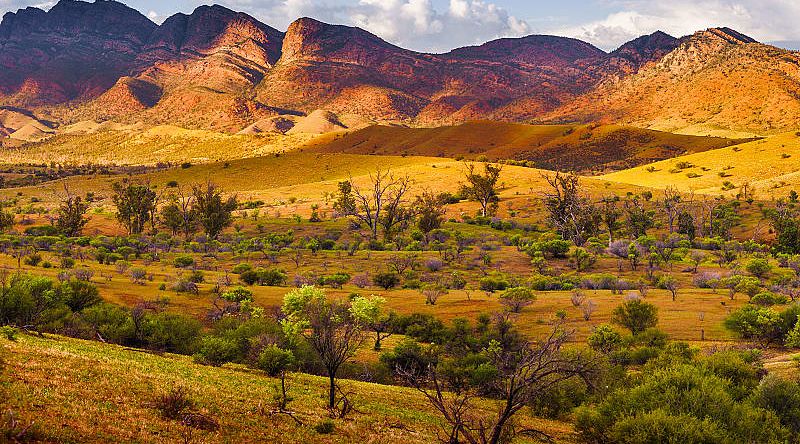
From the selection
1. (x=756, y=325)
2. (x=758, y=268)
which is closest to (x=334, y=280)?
(x=756, y=325)

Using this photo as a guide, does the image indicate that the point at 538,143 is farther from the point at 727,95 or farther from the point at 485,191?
the point at 485,191

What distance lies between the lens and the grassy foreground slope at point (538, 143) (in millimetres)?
137375

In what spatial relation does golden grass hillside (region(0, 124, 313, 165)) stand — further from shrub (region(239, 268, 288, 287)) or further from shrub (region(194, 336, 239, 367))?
shrub (region(194, 336, 239, 367))

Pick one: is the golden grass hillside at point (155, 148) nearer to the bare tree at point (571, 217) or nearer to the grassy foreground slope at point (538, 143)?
the grassy foreground slope at point (538, 143)

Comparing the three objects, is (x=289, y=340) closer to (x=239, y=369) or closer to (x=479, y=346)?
(x=239, y=369)

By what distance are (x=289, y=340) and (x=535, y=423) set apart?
482 inches

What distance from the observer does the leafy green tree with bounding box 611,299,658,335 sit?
32906 mm

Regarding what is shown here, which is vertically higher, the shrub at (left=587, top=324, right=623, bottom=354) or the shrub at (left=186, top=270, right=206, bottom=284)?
the shrub at (left=186, top=270, right=206, bottom=284)

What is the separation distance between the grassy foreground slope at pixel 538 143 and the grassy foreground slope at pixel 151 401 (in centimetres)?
11020

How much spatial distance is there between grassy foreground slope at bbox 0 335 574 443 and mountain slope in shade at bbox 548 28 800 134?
530 feet

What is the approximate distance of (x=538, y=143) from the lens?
531 ft

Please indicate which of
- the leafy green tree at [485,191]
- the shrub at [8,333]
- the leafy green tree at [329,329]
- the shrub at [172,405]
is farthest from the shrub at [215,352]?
the leafy green tree at [485,191]

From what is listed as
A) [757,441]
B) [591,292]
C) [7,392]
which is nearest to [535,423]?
[757,441]

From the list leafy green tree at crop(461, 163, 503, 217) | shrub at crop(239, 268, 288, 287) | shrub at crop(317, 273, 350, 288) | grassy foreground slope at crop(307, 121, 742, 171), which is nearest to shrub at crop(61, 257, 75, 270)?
shrub at crop(239, 268, 288, 287)
